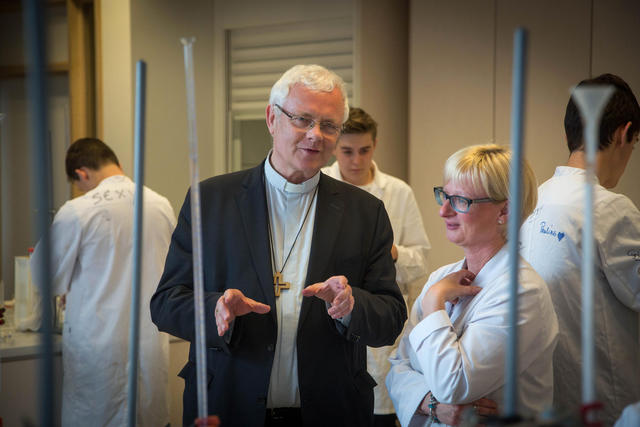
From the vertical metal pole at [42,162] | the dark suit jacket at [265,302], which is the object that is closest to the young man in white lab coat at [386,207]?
the dark suit jacket at [265,302]

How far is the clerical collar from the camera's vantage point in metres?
1.66

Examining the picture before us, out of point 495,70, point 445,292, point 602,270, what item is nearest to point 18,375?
point 445,292

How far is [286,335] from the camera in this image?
5.11 feet

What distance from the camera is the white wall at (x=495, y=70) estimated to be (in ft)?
10.6

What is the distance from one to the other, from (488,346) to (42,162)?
1.06m

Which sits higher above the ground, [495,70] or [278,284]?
[495,70]

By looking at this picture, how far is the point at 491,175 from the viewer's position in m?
1.45

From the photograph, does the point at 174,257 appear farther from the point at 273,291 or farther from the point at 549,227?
the point at 549,227

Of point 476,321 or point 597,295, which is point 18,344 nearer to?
point 476,321

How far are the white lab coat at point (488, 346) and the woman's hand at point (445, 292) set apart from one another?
0.06 ft

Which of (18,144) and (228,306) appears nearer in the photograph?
(228,306)

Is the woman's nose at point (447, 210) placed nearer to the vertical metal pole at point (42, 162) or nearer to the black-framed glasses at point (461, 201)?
the black-framed glasses at point (461, 201)

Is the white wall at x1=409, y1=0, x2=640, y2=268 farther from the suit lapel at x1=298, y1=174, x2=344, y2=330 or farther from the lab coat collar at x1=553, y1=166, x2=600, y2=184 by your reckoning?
the suit lapel at x1=298, y1=174, x2=344, y2=330

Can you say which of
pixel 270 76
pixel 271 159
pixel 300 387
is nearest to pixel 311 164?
pixel 271 159
